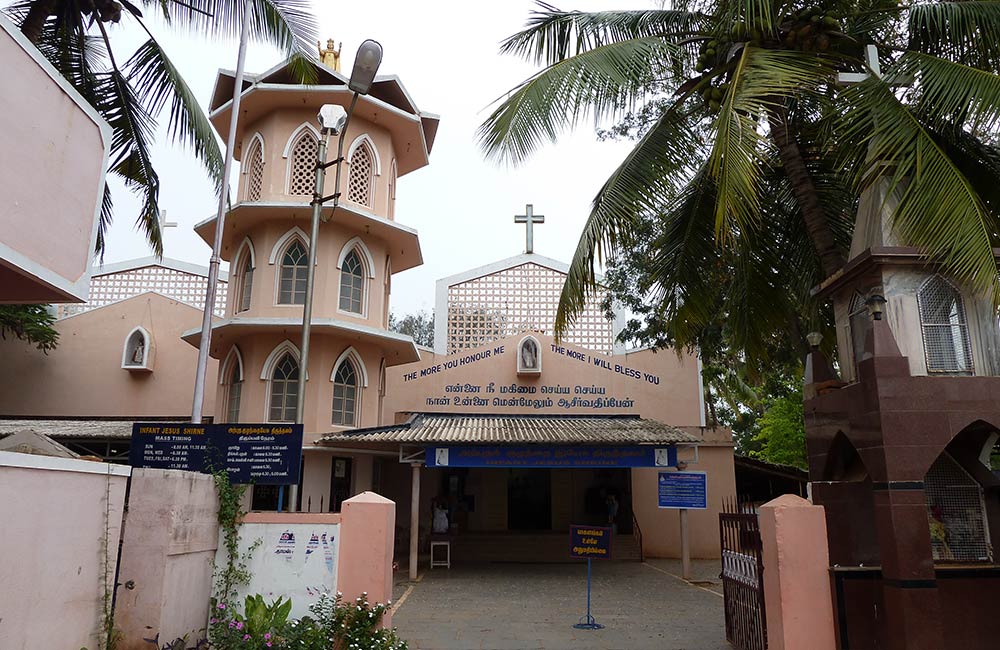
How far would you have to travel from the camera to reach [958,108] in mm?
7309

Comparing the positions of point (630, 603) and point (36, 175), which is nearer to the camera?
point (36, 175)

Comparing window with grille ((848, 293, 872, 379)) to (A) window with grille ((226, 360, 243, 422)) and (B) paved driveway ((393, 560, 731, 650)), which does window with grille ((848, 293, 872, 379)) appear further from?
(A) window with grille ((226, 360, 243, 422))

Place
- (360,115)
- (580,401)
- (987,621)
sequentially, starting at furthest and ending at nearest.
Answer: (580,401)
(360,115)
(987,621)

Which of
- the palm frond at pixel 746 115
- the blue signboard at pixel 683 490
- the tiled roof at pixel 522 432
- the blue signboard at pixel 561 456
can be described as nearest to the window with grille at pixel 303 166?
the tiled roof at pixel 522 432

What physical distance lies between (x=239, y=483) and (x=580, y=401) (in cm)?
1353

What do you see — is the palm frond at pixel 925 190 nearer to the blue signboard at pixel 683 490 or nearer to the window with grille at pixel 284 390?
the blue signboard at pixel 683 490

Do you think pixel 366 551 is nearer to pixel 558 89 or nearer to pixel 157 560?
pixel 157 560

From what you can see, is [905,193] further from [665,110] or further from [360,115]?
[360,115]

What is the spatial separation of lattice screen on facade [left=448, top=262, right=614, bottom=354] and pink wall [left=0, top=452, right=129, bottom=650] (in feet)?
49.7

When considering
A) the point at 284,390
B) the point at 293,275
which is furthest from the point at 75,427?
the point at 293,275

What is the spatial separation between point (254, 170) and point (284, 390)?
535 centimetres

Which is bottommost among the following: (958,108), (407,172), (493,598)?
(493,598)

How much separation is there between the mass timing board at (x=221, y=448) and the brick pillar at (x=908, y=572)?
19.4 ft

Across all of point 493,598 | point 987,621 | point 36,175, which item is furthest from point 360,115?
point 987,621
